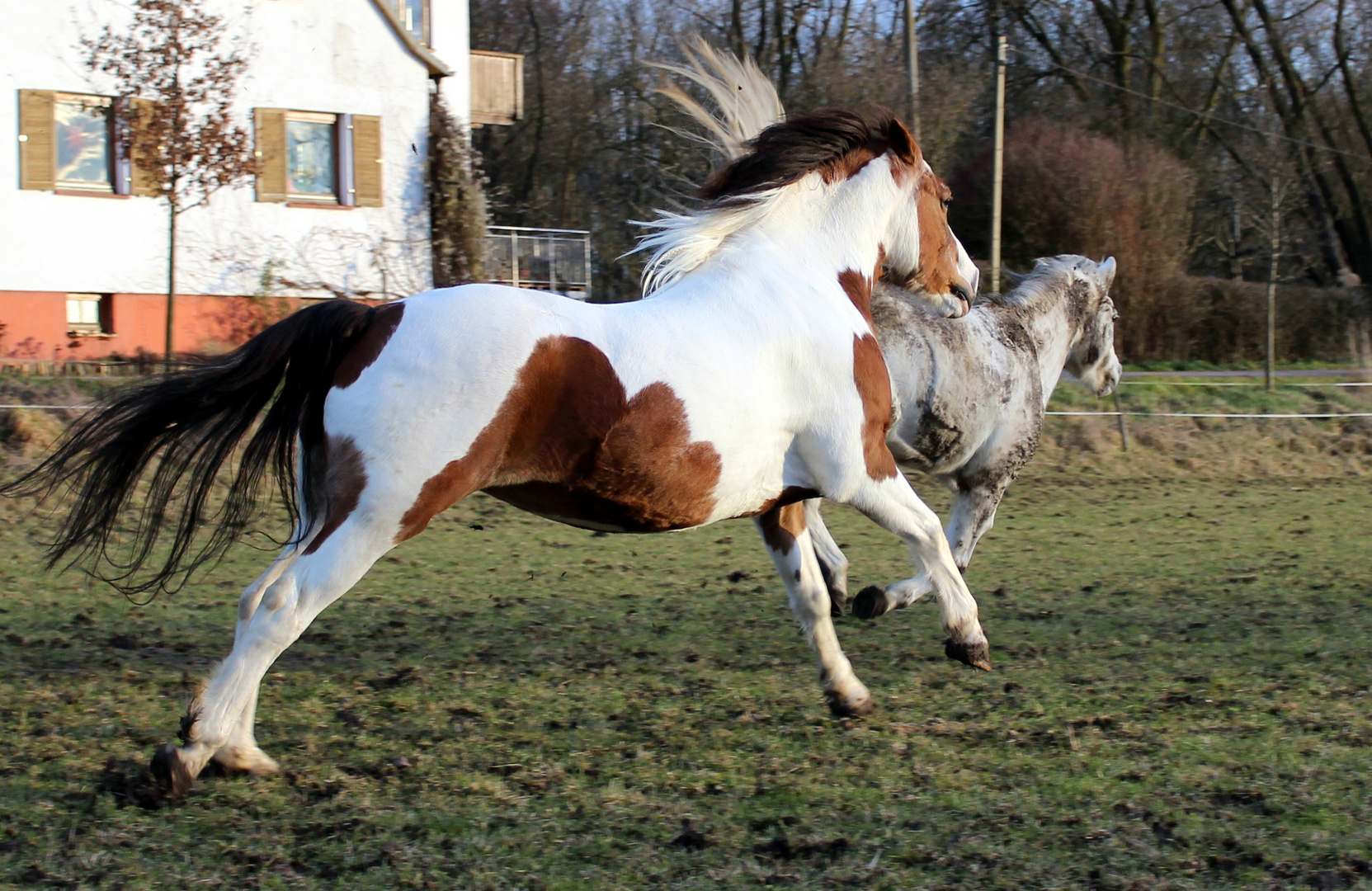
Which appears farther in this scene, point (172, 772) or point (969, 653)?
point (969, 653)

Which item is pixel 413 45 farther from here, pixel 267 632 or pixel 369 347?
pixel 267 632

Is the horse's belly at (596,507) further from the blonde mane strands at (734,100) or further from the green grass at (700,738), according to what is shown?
the blonde mane strands at (734,100)

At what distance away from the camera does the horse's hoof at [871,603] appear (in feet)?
19.2

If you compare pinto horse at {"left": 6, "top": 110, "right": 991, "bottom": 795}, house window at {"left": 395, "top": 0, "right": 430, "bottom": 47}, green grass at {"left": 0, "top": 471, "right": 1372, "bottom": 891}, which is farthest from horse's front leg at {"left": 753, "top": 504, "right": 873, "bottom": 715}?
house window at {"left": 395, "top": 0, "right": 430, "bottom": 47}

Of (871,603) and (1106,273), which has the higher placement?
(1106,273)

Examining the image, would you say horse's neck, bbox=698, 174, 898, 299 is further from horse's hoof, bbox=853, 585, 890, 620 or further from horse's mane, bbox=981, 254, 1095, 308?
horse's mane, bbox=981, 254, 1095, 308

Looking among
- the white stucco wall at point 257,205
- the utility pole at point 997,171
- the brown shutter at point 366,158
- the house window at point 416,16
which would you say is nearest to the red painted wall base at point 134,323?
the white stucco wall at point 257,205

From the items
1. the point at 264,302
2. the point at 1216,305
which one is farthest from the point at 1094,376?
the point at 1216,305

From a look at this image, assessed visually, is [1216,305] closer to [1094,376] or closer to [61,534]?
[1094,376]

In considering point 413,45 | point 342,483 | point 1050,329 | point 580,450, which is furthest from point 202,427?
point 413,45

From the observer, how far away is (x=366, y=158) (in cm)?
1902

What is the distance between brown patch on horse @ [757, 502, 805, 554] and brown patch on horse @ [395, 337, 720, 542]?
0.85 metres

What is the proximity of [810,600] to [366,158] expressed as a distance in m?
16.0

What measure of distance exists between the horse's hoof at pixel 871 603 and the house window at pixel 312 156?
15.0 metres
